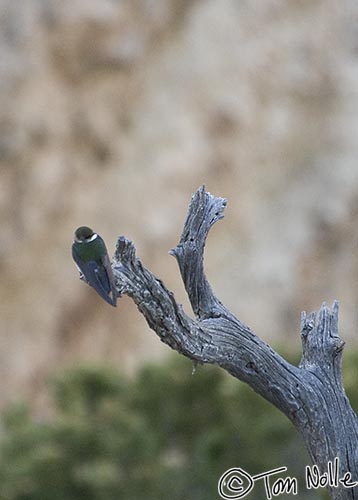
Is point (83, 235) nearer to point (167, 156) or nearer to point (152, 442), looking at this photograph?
point (152, 442)

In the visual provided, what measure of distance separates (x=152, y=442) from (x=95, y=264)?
655 cm

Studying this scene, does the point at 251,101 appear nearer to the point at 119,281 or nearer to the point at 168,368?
the point at 168,368

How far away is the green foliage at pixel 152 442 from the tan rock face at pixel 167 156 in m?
1.57

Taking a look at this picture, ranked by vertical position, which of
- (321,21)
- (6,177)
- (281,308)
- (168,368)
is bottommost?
(168,368)

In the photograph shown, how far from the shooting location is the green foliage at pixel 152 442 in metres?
9.72

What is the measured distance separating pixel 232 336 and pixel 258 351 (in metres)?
0.12

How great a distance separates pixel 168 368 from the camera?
36.2 ft

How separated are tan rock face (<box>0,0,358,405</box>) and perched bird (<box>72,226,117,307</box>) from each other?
8.61 meters

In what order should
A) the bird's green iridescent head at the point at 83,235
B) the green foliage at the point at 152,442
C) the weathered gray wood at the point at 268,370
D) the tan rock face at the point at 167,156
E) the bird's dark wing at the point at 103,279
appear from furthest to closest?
the tan rock face at the point at 167,156, the green foliage at the point at 152,442, the weathered gray wood at the point at 268,370, the bird's green iridescent head at the point at 83,235, the bird's dark wing at the point at 103,279

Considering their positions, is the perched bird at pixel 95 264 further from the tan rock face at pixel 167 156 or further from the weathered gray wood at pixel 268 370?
the tan rock face at pixel 167 156

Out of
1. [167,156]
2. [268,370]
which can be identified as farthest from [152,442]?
[268,370]

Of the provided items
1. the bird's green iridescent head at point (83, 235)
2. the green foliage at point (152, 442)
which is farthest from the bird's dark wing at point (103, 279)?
the green foliage at point (152, 442)

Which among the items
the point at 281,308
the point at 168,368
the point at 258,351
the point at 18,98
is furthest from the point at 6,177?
the point at 258,351

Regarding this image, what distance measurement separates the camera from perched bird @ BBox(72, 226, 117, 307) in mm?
3646
